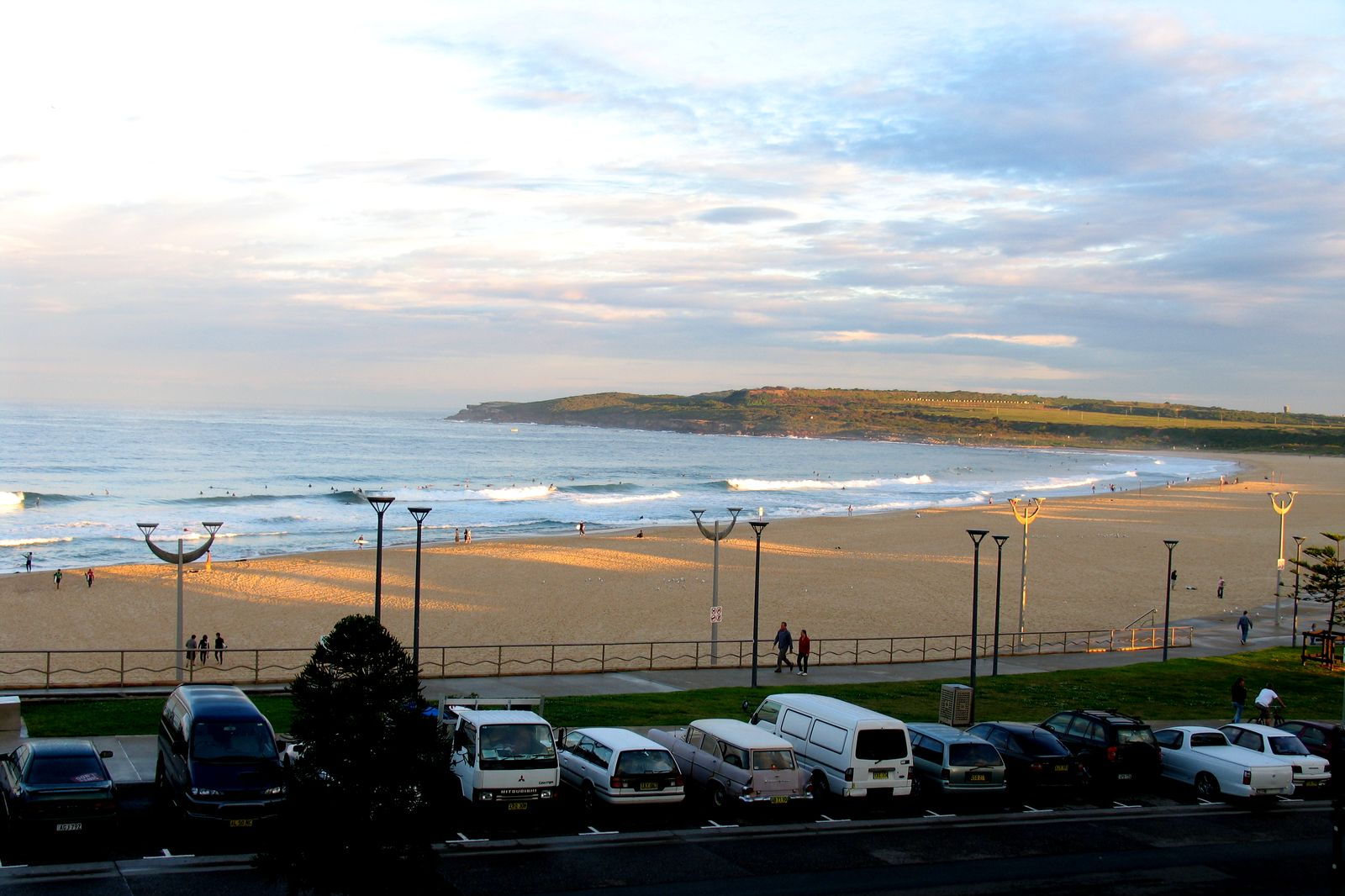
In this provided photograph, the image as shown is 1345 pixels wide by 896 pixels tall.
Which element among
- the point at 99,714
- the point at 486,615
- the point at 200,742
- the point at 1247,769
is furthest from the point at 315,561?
the point at 1247,769

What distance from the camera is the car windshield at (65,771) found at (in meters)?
13.5

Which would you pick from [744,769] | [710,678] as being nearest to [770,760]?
[744,769]

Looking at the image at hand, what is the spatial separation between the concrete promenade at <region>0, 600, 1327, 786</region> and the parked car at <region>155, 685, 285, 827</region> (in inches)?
75.3

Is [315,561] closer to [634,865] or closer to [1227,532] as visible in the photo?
[634,865]

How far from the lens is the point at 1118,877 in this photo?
573 inches

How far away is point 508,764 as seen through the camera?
50.6 ft

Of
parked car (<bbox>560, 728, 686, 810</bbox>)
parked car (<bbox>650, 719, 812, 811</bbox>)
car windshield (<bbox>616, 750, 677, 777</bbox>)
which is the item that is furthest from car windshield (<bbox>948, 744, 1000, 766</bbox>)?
car windshield (<bbox>616, 750, 677, 777</bbox>)

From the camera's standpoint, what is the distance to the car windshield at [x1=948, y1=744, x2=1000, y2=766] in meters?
17.9

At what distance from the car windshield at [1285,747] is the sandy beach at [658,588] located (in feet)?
61.2

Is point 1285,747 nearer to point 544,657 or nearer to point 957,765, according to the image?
point 957,765

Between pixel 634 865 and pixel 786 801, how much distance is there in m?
3.23

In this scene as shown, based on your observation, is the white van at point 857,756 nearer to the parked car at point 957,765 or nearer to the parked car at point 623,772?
the parked car at point 957,765

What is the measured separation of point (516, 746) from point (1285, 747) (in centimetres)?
1360

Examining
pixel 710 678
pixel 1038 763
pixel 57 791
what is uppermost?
pixel 57 791
